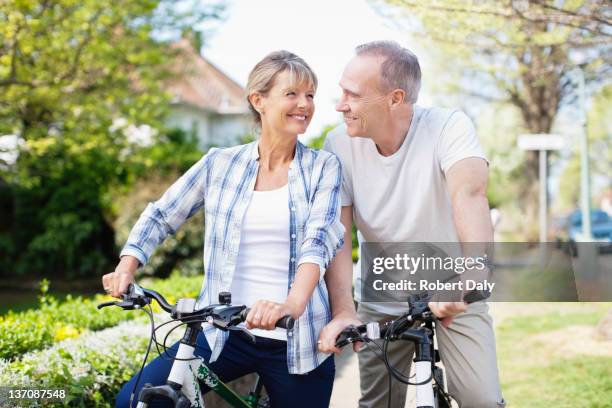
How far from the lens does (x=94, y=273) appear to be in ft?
54.7

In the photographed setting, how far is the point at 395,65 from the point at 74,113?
1014cm

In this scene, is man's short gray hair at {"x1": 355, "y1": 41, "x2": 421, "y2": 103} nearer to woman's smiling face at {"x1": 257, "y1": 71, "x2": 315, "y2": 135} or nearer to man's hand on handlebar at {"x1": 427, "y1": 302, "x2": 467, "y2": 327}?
woman's smiling face at {"x1": 257, "y1": 71, "x2": 315, "y2": 135}

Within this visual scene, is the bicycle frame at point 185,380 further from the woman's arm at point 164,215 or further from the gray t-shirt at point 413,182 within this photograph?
the gray t-shirt at point 413,182

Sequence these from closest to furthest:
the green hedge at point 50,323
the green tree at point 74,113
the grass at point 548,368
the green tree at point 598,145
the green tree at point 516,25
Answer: the green hedge at point 50,323 → the grass at point 548,368 → the green tree at point 516,25 → the green tree at point 74,113 → the green tree at point 598,145

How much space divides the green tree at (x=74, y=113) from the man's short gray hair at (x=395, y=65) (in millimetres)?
5650

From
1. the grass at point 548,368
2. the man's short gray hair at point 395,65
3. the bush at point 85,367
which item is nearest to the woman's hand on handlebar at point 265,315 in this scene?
the man's short gray hair at point 395,65

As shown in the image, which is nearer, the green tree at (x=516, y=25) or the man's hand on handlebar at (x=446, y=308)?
the man's hand on handlebar at (x=446, y=308)

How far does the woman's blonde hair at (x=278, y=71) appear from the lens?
284 cm

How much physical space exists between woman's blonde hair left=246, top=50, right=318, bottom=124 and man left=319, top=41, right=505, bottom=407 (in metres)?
0.17

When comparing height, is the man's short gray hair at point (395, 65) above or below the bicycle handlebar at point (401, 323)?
above

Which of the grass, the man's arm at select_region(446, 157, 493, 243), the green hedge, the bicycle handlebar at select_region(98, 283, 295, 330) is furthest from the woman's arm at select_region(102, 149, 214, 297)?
the grass

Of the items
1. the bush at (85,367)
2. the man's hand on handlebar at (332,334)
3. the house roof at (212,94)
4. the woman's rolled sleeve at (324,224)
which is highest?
the house roof at (212,94)

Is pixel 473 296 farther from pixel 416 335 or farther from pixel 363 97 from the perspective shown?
pixel 363 97

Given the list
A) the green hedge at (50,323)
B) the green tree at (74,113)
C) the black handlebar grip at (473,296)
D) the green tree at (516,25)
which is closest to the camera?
the black handlebar grip at (473,296)
